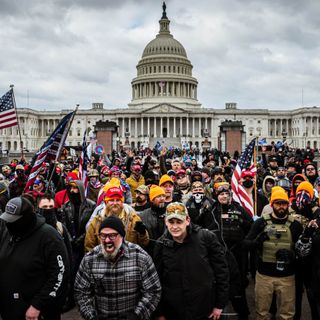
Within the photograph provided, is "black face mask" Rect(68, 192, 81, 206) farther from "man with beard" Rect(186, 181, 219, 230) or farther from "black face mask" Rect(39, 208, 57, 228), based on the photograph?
"black face mask" Rect(39, 208, 57, 228)

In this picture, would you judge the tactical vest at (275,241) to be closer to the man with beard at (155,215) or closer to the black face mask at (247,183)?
the man with beard at (155,215)

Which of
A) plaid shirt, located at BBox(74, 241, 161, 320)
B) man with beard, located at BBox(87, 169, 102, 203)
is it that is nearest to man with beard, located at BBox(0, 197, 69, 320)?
plaid shirt, located at BBox(74, 241, 161, 320)

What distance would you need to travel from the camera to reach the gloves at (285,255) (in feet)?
18.4

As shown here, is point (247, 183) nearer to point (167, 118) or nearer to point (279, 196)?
point (279, 196)

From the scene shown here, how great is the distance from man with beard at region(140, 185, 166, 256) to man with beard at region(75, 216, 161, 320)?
1.74 metres

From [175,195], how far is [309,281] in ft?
10.7

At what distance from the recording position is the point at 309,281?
18.7ft

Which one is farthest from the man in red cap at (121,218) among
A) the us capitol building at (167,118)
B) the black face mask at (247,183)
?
the us capitol building at (167,118)

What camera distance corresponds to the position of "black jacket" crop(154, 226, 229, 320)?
4578mm

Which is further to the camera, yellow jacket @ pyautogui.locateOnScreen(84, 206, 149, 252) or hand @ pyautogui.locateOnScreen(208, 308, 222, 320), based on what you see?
yellow jacket @ pyautogui.locateOnScreen(84, 206, 149, 252)

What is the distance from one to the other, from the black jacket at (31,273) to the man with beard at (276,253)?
2404mm

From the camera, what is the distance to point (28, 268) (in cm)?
438

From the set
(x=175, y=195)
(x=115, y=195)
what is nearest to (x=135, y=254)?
(x=115, y=195)

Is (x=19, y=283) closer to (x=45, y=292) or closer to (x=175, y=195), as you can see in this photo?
(x=45, y=292)
